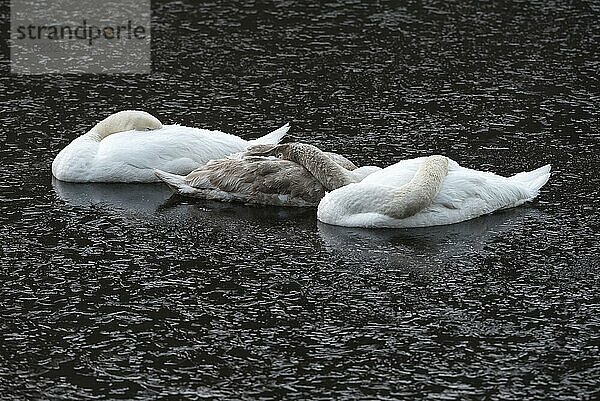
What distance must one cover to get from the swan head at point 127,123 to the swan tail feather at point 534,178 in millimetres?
3698

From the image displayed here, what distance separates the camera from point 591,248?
10969mm

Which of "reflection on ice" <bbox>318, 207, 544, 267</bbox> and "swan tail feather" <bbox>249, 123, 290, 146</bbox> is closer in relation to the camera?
"reflection on ice" <bbox>318, 207, 544, 267</bbox>

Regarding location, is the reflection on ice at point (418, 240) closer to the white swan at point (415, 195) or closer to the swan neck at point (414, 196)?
Answer: the white swan at point (415, 195)

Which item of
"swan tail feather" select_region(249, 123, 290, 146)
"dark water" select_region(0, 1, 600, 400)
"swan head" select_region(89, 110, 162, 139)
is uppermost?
"swan head" select_region(89, 110, 162, 139)

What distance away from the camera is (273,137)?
543 inches

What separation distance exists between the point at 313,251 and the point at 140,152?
114 inches

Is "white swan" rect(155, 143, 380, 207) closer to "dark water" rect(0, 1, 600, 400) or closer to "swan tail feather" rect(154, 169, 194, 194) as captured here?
"swan tail feather" rect(154, 169, 194, 194)

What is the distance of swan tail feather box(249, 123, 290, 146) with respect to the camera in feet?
44.7

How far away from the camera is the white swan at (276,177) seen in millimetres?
12133

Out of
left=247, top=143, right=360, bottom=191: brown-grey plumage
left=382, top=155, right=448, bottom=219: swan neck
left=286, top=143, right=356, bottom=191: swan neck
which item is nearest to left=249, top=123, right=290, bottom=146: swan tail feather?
left=247, top=143, right=360, bottom=191: brown-grey plumage

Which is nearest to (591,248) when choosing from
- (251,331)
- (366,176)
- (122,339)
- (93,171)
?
(366,176)

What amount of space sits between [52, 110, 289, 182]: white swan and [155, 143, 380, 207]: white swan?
564 millimetres
